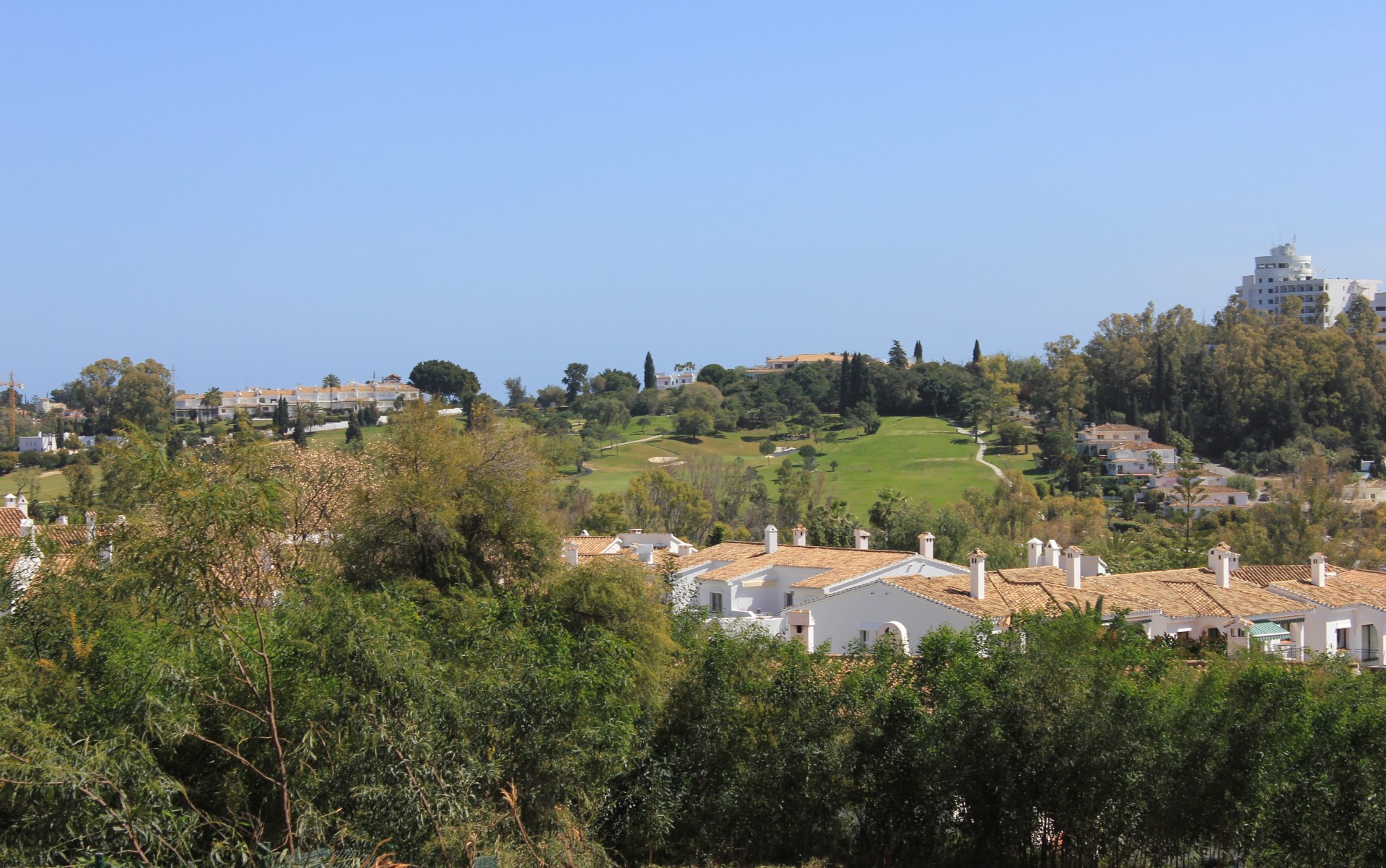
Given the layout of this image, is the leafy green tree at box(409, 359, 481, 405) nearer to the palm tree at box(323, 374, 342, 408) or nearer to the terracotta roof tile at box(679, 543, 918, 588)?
the palm tree at box(323, 374, 342, 408)

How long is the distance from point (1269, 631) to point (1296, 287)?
5408 inches

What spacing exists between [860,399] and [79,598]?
10582 cm

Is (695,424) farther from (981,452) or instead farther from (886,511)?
(886,511)

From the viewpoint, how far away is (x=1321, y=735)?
12.9 metres

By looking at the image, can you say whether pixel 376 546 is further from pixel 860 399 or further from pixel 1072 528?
pixel 860 399

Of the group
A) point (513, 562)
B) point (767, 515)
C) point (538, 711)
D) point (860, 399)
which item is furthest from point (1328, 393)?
point (538, 711)

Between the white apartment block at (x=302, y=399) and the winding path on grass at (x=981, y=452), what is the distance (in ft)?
158

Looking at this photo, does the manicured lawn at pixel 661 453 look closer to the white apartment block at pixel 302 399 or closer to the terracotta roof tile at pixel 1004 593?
the white apartment block at pixel 302 399

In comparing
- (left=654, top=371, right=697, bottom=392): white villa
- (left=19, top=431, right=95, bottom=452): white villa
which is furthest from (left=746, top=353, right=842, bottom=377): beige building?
(left=19, top=431, right=95, bottom=452): white villa

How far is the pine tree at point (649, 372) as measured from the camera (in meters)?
136

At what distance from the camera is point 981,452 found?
101m

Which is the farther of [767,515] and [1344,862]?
[767,515]

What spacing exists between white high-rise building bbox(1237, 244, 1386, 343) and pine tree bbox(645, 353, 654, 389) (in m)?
68.2

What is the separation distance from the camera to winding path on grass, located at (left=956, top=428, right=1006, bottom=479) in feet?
298
